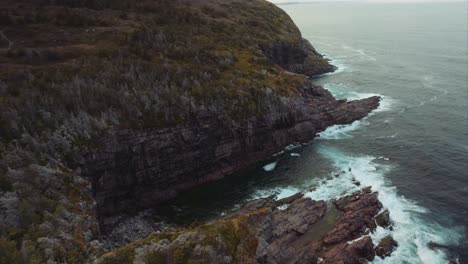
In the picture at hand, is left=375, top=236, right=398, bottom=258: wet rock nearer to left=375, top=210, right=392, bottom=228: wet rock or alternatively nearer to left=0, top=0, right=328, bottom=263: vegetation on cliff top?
left=375, top=210, right=392, bottom=228: wet rock

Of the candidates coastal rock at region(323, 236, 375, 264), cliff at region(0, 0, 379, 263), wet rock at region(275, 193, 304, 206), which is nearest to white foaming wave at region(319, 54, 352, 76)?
cliff at region(0, 0, 379, 263)

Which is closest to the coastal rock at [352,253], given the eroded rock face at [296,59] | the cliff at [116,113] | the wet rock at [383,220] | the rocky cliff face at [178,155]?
the wet rock at [383,220]

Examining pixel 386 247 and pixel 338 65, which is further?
pixel 338 65

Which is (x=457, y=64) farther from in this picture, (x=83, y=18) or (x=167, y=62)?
(x=83, y=18)

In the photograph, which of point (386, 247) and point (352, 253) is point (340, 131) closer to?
point (386, 247)

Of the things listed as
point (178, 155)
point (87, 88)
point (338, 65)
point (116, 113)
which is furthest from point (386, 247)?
point (338, 65)

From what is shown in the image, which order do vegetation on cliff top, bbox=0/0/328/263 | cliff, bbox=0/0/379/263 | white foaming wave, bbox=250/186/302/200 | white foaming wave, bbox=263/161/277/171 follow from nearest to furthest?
vegetation on cliff top, bbox=0/0/328/263
cliff, bbox=0/0/379/263
white foaming wave, bbox=250/186/302/200
white foaming wave, bbox=263/161/277/171

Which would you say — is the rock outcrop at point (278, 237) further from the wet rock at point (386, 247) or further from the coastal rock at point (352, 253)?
the wet rock at point (386, 247)
